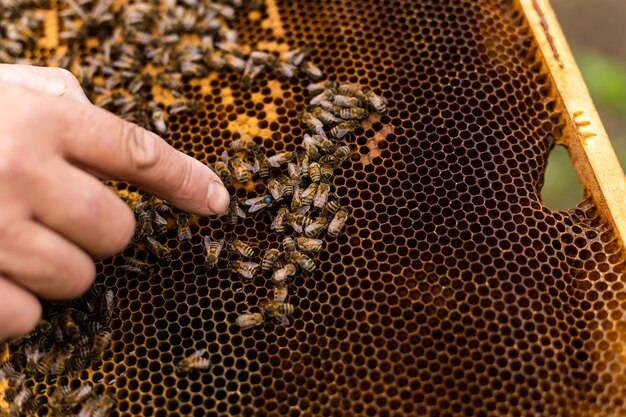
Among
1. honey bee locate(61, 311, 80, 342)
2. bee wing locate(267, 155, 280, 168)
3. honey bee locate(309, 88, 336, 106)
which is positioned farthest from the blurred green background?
honey bee locate(61, 311, 80, 342)

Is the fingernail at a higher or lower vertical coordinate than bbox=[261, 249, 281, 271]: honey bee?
higher

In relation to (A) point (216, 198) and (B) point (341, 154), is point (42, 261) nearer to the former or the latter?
(A) point (216, 198)

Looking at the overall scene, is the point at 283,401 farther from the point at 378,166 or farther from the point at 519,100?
the point at 519,100

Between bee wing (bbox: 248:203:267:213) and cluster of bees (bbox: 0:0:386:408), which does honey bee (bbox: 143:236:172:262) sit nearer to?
cluster of bees (bbox: 0:0:386:408)

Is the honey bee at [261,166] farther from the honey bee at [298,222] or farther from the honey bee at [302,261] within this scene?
the honey bee at [302,261]

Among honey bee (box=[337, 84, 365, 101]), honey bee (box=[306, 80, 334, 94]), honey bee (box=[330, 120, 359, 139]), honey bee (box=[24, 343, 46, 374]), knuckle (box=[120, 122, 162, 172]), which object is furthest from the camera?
honey bee (box=[306, 80, 334, 94])

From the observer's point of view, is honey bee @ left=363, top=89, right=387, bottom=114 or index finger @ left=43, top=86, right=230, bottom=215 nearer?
index finger @ left=43, top=86, right=230, bottom=215

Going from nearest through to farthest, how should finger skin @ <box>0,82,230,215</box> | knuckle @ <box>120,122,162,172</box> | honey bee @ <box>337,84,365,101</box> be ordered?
finger skin @ <box>0,82,230,215</box> → knuckle @ <box>120,122,162,172</box> → honey bee @ <box>337,84,365,101</box>

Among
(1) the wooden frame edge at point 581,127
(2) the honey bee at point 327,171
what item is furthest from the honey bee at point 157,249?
(1) the wooden frame edge at point 581,127
